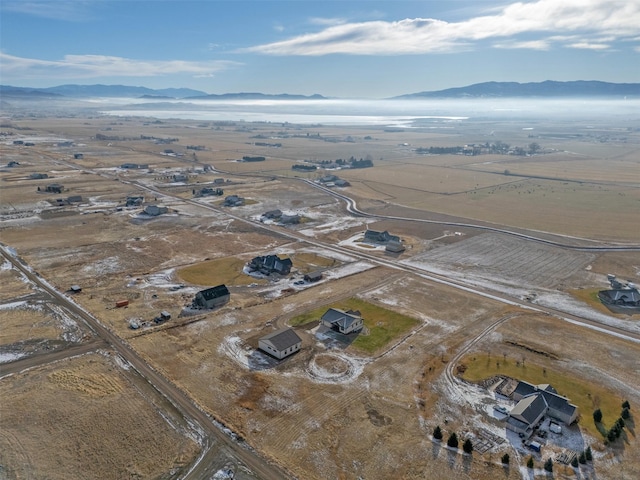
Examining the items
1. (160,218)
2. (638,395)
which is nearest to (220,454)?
(638,395)

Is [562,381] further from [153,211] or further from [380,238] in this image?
[153,211]

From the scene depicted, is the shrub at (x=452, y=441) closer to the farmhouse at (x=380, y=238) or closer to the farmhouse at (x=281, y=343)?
the farmhouse at (x=281, y=343)

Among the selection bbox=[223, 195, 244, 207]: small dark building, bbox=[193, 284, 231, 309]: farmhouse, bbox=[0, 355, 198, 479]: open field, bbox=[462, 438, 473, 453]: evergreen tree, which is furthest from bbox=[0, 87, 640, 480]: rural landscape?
bbox=[223, 195, 244, 207]: small dark building

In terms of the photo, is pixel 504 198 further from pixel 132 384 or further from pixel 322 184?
pixel 132 384

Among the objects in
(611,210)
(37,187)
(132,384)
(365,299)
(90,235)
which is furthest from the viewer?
(37,187)

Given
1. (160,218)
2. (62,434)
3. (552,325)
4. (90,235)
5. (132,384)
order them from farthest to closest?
(160,218) → (90,235) → (552,325) → (132,384) → (62,434)

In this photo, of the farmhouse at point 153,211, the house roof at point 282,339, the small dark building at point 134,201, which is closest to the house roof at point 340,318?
the house roof at point 282,339

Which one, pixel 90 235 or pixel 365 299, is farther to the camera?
pixel 90 235
